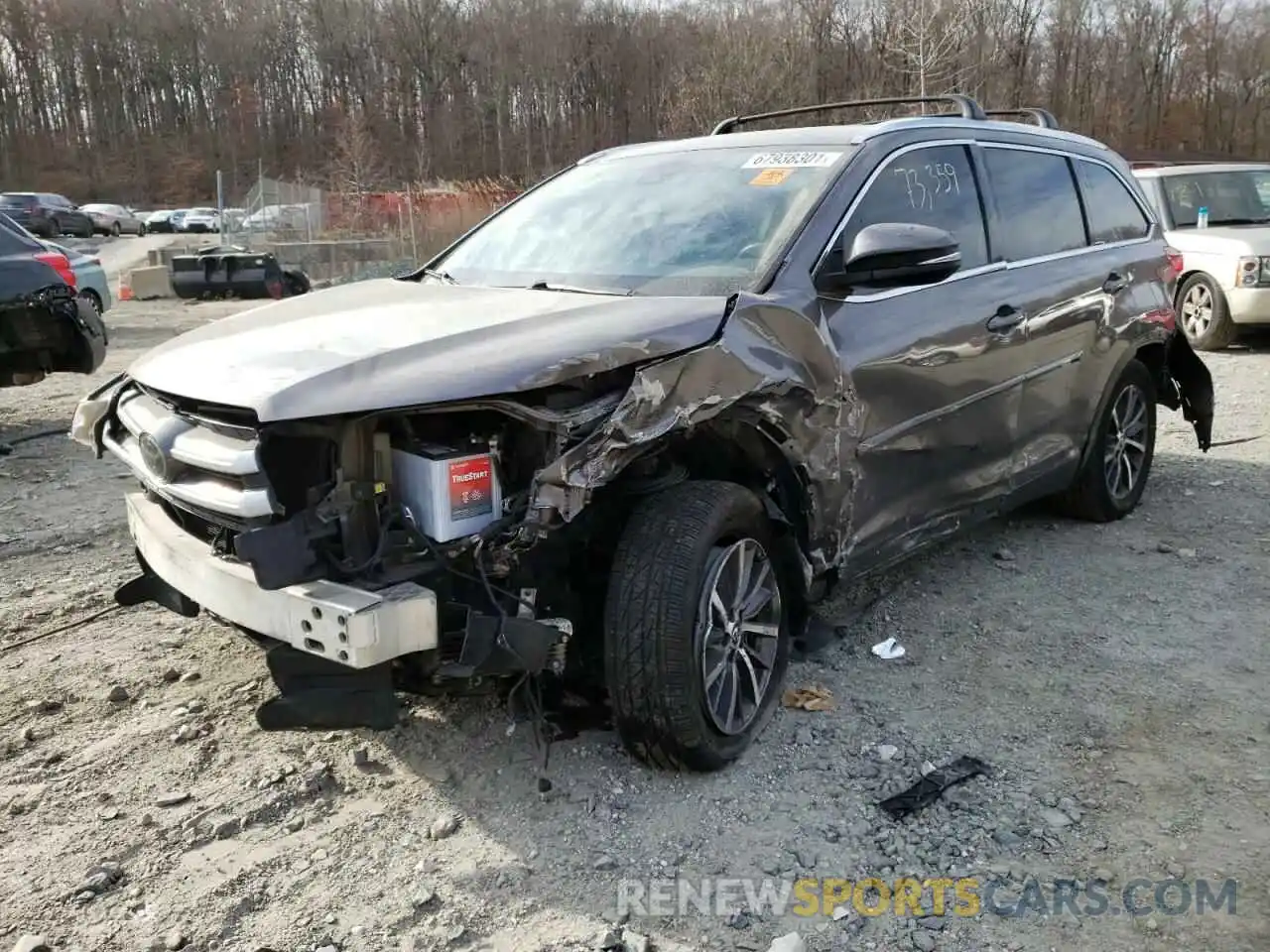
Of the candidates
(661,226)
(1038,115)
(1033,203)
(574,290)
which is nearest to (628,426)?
(574,290)

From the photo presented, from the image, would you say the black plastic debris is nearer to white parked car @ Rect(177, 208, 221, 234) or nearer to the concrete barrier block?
the concrete barrier block

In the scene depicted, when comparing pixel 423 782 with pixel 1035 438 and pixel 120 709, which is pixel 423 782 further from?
pixel 1035 438

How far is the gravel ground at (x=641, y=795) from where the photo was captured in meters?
2.56

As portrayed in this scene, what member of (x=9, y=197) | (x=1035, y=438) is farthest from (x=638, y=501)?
(x=9, y=197)

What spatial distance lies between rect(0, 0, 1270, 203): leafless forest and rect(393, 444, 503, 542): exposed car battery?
24.3 metres

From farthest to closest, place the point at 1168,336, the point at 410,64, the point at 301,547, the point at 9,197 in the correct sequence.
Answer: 1. the point at 410,64
2. the point at 9,197
3. the point at 1168,336
4. the point at 301,547

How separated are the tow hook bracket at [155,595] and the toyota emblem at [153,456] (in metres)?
0.47

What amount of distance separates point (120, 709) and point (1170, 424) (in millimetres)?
7038

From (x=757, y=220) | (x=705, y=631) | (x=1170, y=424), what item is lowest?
(x=1170, y=424)

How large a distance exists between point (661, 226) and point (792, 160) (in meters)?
0.53

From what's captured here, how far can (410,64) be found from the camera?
58.2m

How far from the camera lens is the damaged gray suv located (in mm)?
2656

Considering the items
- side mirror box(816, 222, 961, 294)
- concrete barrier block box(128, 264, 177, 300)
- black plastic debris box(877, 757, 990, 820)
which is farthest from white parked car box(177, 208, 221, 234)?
black plastic debris box(877, 757, 990, 820)

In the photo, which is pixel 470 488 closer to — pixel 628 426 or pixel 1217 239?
pixel 628 426
